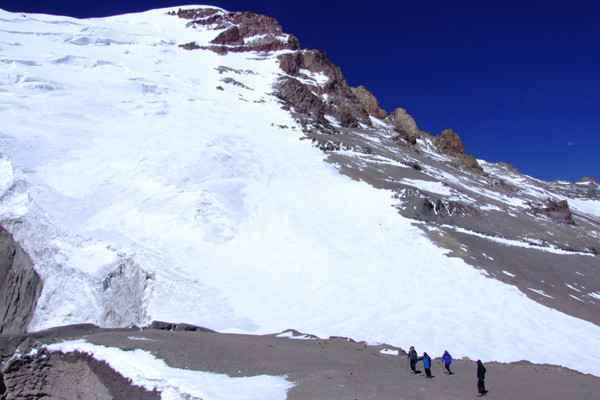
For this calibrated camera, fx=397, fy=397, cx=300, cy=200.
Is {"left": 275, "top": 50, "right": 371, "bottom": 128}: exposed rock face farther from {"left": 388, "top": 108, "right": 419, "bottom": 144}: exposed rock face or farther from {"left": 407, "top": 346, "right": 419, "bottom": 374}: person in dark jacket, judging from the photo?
{"left": 407, "top": 346, "right": 419, "bottom": 374}: person in dark jacket

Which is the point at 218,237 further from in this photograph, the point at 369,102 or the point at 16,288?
the point at 369,102

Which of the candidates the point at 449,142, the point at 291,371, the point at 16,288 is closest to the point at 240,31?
the point at 449,142

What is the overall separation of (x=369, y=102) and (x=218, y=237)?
7042 centimetres

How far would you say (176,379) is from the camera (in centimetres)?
941

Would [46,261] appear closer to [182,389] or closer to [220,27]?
[182,389]

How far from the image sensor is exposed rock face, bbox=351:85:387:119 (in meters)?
86.1

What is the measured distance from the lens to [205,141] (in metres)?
38.5

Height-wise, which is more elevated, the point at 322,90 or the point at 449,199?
the point at 322,90

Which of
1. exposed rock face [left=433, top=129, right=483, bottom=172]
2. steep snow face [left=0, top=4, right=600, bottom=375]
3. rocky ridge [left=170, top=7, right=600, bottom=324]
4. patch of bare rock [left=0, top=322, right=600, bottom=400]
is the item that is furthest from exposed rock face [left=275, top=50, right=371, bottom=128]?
patch of bare rock [left=0, top=322, right=600, bottom=400]

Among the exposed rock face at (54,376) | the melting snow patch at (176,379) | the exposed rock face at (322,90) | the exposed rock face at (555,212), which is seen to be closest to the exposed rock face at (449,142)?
the exposed rock face at (322,90)

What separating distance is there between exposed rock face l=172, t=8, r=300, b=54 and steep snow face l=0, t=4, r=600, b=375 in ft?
136

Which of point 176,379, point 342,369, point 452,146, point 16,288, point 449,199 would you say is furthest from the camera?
point 452,146

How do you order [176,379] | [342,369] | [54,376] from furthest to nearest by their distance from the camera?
[342,369] < [54,376] < [176,379]

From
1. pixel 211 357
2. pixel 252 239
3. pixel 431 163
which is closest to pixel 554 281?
pixel 252 239
